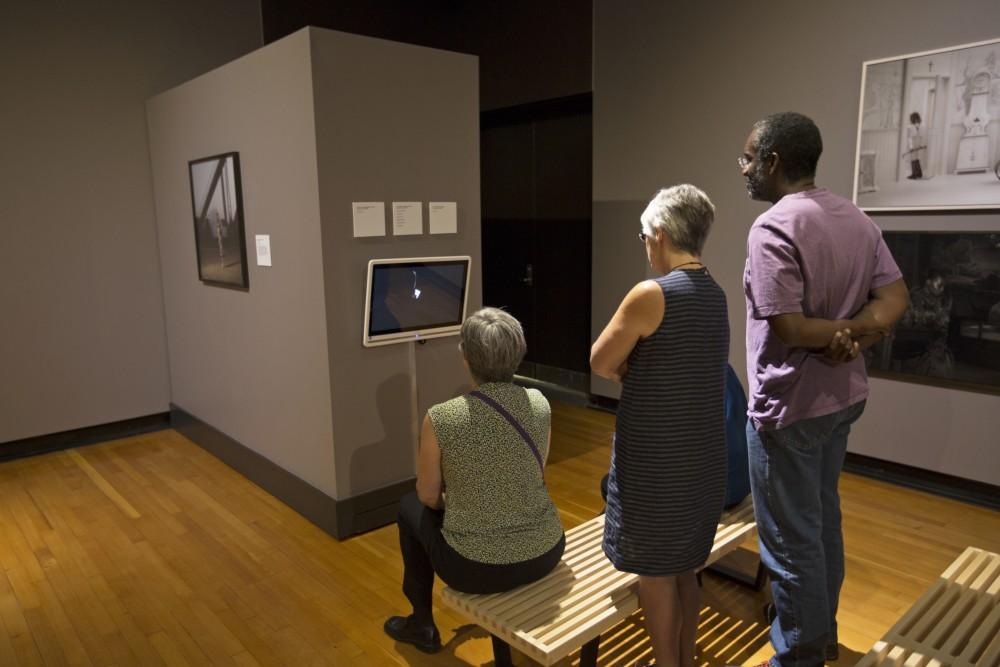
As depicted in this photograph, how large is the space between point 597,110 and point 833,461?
4.05 metres

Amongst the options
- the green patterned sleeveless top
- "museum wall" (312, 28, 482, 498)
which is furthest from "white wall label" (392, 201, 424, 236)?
the green patterned sleeveless top

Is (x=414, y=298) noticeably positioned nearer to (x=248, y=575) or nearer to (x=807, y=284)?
(x=248, y=575)

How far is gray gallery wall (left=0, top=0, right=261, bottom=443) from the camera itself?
459cm

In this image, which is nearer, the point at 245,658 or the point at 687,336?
the point at 687,336

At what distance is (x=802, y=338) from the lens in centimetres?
179

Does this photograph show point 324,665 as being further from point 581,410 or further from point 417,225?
point 581,410

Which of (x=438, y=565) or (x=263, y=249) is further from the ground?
(x=263, y=249)

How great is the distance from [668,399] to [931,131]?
2.93 metres

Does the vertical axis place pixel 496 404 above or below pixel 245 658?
above

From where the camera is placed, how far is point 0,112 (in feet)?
14.7

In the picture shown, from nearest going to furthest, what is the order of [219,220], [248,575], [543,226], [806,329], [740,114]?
1. [806,329]
2. [248,575]
3. [219,220]
4. [740,114]
5. [543,226]

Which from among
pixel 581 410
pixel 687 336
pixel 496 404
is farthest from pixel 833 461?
pixel 581 410

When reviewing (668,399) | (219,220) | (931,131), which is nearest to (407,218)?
(219,220)

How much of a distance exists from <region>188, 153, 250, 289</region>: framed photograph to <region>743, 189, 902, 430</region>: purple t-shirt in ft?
9.78
